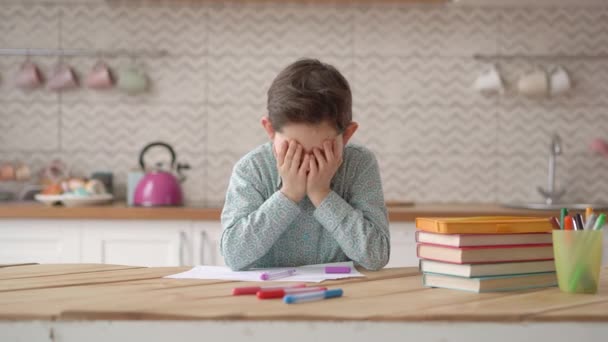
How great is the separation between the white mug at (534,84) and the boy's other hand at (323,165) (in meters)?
2.08

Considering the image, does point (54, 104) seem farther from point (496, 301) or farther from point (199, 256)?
point (496, 301)

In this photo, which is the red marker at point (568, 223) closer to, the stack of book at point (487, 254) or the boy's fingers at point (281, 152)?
the stack of book at point (487, 254)

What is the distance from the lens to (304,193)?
1.62 metres

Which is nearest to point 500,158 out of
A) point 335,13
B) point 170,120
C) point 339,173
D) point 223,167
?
point 335,13

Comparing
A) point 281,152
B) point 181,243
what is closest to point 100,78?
point 181,243

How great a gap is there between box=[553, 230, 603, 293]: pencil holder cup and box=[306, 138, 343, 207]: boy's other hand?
0.52 metres

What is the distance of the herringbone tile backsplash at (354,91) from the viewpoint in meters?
3.50

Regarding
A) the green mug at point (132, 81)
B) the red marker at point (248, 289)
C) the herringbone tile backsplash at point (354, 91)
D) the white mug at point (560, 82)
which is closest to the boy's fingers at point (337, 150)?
the red marker at point (248, 289)

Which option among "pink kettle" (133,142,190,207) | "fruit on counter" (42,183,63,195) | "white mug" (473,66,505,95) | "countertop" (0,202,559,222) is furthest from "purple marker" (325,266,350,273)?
"white mug" (473,66,505,95)

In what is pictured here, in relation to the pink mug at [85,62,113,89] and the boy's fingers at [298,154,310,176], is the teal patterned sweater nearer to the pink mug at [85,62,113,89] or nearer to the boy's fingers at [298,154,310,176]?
the boy's fingers at [298,154,310,176]

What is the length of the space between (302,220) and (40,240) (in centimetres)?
162

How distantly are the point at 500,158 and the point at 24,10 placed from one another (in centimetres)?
250

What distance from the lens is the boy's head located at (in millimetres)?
1522

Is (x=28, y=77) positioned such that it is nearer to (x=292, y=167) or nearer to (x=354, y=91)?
(x=354, y=91)
